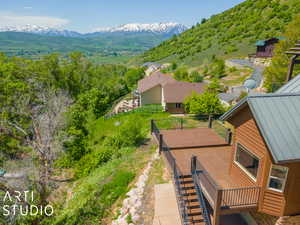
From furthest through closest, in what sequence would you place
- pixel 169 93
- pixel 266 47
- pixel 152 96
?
pixel 266 47 < pixel 152 96 < pixel 169 93

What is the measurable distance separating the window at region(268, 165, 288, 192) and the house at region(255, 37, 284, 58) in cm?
3729

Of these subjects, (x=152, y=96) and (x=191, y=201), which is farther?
(x=152, y=96)

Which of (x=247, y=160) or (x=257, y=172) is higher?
(x=247, y=160)

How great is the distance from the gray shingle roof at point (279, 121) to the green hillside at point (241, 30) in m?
45.9

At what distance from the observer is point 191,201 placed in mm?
9523

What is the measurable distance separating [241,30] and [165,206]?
60.2 meters

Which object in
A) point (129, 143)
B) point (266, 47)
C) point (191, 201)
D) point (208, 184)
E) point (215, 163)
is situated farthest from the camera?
point (266, 47)

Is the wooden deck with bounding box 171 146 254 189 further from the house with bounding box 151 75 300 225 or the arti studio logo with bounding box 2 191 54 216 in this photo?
the arti studio logo with bounding box 2 191 54 216

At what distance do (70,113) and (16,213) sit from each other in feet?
43.4

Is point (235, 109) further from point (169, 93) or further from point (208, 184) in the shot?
point (169, 93)

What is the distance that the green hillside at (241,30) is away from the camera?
5178cm

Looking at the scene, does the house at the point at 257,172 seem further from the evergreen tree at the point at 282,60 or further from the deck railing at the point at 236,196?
the evergreen tree at the point at 282,60

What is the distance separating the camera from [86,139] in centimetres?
2480

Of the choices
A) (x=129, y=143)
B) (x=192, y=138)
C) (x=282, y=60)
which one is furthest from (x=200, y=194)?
(x=282, y=60)
